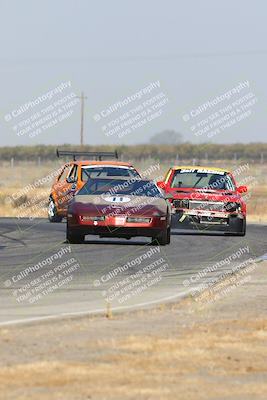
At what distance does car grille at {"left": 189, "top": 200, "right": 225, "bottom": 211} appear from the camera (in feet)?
96.3

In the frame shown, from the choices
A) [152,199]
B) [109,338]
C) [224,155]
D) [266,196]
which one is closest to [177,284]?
[109,338]

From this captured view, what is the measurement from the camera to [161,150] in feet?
461

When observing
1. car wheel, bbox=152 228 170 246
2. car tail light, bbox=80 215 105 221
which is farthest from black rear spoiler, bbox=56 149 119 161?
car tail light, bbox=80 215 105 221

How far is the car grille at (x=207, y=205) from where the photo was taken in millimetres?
29350

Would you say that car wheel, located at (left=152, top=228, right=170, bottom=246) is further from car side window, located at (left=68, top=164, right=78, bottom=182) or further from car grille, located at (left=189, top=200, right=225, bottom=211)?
car side window, located at (left=68, top=164, right=78, bottom=182)

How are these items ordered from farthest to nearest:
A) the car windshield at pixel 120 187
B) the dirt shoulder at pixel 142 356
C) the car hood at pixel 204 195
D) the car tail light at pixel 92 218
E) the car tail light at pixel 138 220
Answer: the car hood at pixel 204 195
the car windshield at pixel 120 187
the car tail light at pixel 138 220
the car tail light at pixel 92 218
the dirt shoulder at pixel 142 356

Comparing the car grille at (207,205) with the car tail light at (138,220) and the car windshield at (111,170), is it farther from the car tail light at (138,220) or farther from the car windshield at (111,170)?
the car tail light at (138,220)

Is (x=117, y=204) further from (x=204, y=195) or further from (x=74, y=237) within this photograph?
(x=204, y=195)

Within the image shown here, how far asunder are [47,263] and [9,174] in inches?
3192

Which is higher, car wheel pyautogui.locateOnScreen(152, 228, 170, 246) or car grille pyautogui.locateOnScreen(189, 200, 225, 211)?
car wheel pyautogui.locateOnScreen(152, 228, 170, 246)

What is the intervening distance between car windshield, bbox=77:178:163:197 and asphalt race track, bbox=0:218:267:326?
3.30 ft

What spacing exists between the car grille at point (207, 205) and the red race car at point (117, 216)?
13.1 feet

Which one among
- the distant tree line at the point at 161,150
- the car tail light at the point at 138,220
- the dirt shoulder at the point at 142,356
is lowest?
the distant tree line at the point at 161,150

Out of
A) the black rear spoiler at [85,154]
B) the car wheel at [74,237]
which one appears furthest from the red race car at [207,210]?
the black rear spoiler at [85,154]
